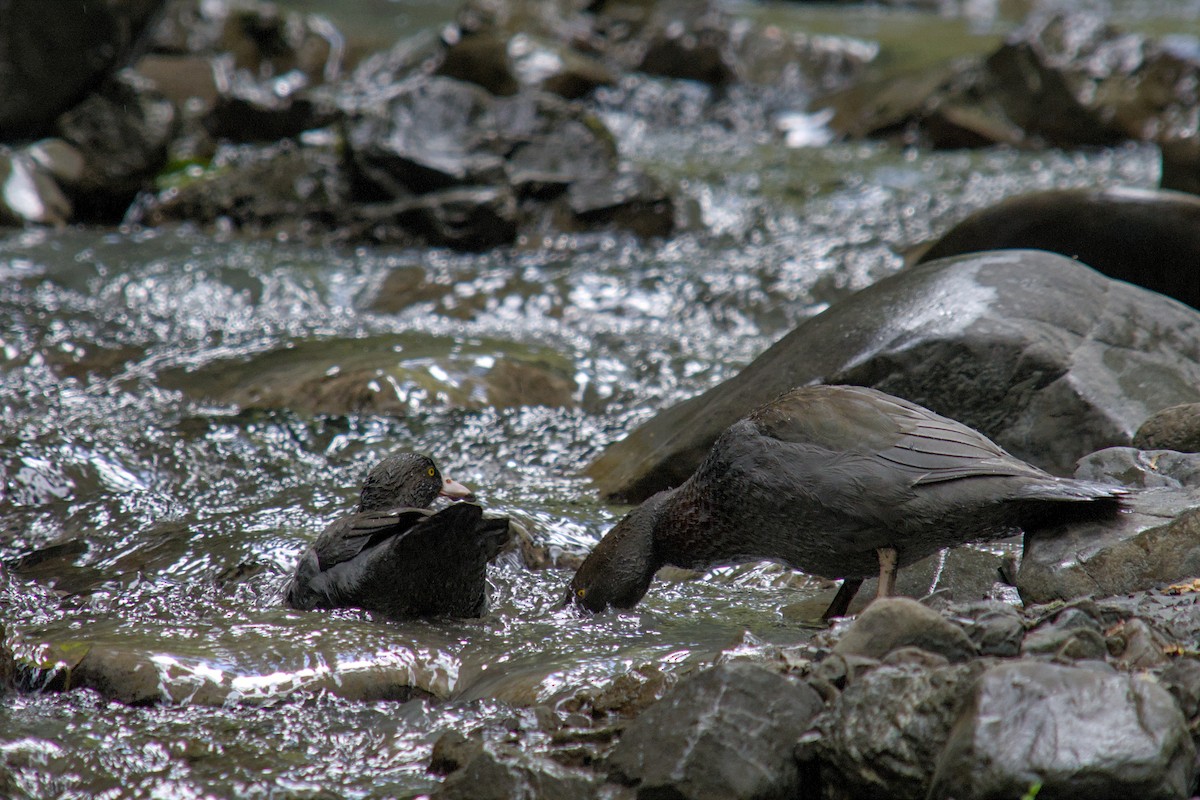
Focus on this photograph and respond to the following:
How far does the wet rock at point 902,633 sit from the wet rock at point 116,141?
34.8 ft

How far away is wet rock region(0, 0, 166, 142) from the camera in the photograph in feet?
39.4

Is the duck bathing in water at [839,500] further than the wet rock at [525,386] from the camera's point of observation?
No

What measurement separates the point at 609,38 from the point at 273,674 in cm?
1502

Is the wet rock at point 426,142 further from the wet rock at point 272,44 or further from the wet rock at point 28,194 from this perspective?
the wet rock at point 272,44

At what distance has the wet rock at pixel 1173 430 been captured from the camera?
451 centimetres

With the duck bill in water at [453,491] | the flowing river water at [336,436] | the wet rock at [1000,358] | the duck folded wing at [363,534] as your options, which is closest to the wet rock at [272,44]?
the flowing river water at [336,436]

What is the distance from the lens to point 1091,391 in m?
4.91

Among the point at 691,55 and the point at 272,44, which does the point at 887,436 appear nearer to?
the point at 691,55

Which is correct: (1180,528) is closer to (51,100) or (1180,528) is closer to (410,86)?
(410,86)

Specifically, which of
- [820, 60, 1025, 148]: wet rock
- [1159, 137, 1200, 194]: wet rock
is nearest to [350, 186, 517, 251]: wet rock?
[820, 60, 1025, 148]: wet rock

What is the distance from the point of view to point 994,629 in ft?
9.93

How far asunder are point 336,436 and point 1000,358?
348 centimetres

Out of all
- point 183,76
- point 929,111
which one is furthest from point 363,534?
point 183,76

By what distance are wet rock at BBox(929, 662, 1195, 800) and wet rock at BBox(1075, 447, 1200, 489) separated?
170 centimetres
